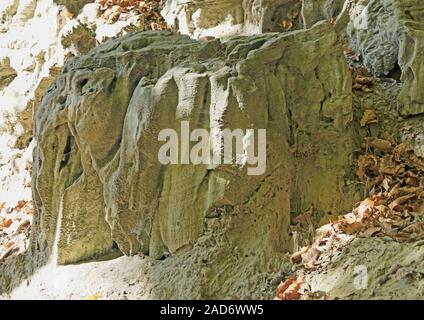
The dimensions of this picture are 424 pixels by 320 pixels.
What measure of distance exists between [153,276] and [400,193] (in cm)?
161

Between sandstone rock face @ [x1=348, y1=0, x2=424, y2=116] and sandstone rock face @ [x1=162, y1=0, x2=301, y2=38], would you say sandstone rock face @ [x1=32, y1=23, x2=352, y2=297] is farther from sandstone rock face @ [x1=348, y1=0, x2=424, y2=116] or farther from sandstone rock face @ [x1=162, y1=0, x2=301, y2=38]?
sandstone rock face @ [x1=162, y1=0, x2=301, y2=38]

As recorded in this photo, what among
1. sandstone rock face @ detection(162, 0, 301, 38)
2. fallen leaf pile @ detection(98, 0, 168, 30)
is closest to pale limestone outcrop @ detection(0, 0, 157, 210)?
fallen leaf pile @ detection(98, 0, 168, 30)

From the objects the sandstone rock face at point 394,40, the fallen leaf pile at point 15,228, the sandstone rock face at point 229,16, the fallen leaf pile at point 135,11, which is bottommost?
the fallen leaf pile at point 15,228

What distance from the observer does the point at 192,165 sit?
324cm

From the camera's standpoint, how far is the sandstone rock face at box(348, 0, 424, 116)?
11.6 feet

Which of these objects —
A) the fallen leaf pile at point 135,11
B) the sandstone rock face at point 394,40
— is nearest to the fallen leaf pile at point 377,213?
the sandstone rock face at point 394,40

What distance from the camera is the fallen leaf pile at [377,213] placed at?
279cm

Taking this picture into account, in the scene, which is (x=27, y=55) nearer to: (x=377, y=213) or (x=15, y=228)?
(x=15, y=228)

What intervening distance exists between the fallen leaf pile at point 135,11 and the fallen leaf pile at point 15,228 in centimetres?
238

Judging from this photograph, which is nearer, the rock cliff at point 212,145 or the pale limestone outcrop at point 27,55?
the rock cliff at point 212,145

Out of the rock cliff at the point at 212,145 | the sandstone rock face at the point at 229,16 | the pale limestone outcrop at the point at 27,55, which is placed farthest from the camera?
the pale limestone outcrop at the point at 27,55

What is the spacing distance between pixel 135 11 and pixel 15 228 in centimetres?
283

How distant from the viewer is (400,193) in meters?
3.09

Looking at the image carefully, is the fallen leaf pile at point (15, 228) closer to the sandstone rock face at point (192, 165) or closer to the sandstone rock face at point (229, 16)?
the sandstone rock face at point (192, 165)
